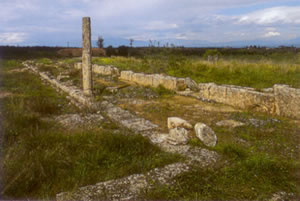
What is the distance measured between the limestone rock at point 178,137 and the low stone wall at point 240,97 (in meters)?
3.42

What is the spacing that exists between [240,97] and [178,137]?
3769 millimetres

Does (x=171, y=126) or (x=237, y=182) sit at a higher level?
(x=171, y=126)

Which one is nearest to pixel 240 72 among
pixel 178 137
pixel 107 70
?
pixel 178 137

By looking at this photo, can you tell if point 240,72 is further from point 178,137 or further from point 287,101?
point 178,137

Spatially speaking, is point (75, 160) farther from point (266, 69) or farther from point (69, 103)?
point (266, 69)

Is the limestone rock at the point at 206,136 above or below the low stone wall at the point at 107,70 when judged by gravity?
below

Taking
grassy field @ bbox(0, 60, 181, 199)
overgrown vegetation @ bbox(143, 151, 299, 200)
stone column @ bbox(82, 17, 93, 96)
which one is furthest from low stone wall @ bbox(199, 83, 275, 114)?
stone column @ bbox(82, 17, 93, 96)

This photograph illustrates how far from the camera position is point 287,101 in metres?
6.50

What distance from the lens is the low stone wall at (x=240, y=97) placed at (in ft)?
22.9

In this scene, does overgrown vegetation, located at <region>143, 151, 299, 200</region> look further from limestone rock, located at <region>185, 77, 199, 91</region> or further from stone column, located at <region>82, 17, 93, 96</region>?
stone column, located at <region>82, 17, 93, 96</region>

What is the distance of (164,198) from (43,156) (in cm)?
203

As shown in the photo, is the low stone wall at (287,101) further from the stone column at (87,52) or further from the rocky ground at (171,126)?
the stone column at (87,52)

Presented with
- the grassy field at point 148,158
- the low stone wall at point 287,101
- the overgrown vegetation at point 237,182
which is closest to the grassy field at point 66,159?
the grassy field at point 148,158

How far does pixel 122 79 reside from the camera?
14.2 m
